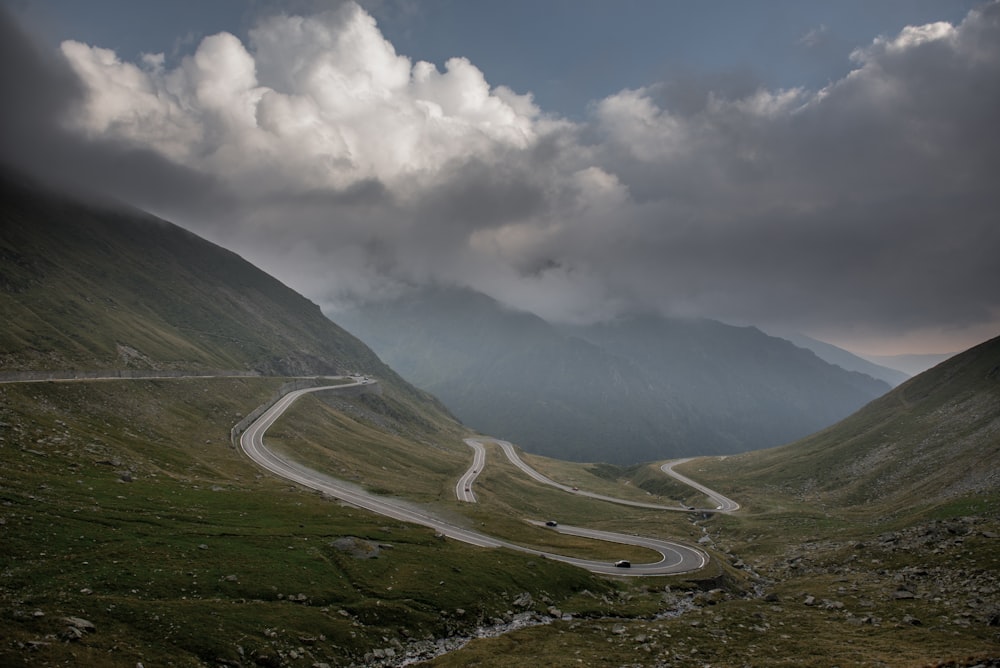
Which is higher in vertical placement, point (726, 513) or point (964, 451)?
point (964, 451)

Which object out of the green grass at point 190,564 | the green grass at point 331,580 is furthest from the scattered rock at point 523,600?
the green grass at point 190,564

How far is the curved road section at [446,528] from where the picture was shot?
82275 mm

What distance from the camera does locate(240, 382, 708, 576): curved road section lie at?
270ft

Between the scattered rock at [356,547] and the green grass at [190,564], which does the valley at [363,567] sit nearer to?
the green grass at [190,564]

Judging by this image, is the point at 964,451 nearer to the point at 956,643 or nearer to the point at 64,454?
the point at 956,643

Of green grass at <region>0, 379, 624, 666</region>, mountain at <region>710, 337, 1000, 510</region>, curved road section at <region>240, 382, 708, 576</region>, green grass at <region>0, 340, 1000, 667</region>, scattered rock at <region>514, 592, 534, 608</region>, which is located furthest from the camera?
mountain at <region>710, 337, 1000, 510</region>

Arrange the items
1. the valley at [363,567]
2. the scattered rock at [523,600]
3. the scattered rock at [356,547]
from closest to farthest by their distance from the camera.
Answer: the valley at [363,567] < the scattered rock at [523,600] < the scattered rock at [356,547]

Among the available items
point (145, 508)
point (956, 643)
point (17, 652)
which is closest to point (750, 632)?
point (956, 643)

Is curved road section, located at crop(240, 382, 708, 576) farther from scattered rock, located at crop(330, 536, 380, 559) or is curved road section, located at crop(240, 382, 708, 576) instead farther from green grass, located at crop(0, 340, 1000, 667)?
scattered rock, located at crop(330, 536, 380, 559)

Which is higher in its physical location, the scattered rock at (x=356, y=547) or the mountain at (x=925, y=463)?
the mountain at (x=925, y=463)

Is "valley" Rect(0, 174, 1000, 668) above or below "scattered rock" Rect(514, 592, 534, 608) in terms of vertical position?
above

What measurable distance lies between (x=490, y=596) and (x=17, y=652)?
136 ft

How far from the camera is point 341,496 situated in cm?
9975

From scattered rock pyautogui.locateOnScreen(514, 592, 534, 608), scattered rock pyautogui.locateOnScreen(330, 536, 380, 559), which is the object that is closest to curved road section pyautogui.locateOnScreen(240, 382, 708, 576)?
scattered rock pyautogui.locateOnScreen(514, 592, 534, 608)
